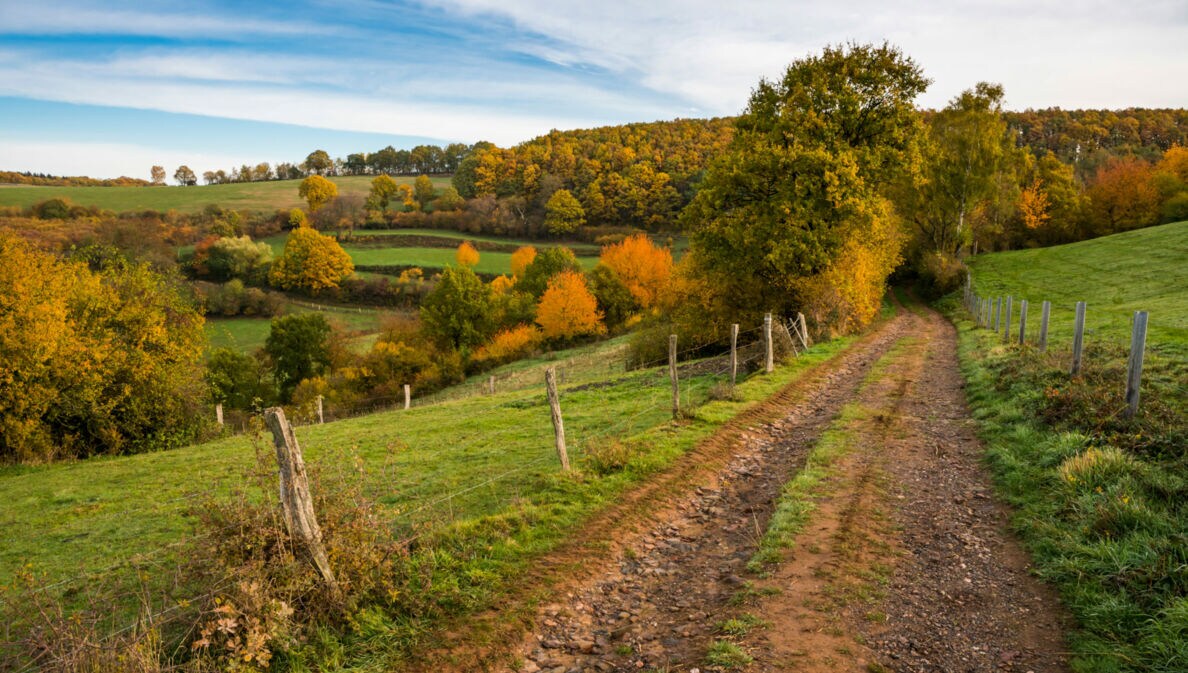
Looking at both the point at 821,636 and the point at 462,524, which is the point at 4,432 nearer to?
the point at 462,524

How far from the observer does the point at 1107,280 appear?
1566 inches

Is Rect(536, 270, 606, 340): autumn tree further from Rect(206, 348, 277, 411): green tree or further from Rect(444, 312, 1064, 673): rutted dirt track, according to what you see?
Rect(444, 312, 1064, 673): rutted dirt track

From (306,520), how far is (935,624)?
6.76 meters

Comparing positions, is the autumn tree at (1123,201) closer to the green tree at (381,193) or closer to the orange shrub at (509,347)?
the orange shrub at (509,347)

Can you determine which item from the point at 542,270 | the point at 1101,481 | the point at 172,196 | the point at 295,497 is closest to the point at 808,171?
the point at 1101,481

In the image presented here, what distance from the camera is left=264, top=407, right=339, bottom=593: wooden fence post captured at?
19.6ft

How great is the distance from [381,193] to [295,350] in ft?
274

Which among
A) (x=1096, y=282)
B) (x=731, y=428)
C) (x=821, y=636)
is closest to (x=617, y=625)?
(x=821, y=636)

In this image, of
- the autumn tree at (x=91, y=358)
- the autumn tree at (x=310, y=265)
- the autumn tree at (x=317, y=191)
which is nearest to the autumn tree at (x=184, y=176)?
the autumn tree at (x=317, y=191)

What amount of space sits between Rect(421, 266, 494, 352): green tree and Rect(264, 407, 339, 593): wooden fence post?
5104 centimetres

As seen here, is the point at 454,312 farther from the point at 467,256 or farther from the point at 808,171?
the point at 808,171

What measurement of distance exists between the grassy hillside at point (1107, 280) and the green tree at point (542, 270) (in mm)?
43134

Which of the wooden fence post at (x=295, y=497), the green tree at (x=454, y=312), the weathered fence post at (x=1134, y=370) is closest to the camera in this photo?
the wooden fence post at (x=295, y=497)

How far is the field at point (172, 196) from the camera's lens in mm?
105000
